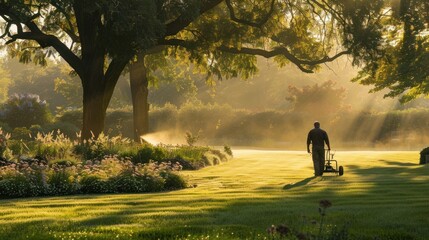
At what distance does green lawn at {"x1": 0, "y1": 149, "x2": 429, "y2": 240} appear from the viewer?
952 centimetres

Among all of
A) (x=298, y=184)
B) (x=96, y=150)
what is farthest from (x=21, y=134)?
(x=298, y=184)

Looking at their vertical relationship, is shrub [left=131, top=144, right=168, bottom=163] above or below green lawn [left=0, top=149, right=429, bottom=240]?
above

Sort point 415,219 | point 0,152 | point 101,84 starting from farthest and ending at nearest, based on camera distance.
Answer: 1. point 101,84
2. point 0,152
3. point 415,219

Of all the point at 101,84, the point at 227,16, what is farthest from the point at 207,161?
the point at 227,16

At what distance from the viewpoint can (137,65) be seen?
33969mm

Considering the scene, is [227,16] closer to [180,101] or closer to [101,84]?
[101,84]

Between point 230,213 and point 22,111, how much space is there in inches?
1615

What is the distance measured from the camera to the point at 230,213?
11.8 meters

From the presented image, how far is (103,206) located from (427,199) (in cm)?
744

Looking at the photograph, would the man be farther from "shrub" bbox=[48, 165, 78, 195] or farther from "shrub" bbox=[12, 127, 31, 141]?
"shrub" bbox=[12, 127, 31, 141]

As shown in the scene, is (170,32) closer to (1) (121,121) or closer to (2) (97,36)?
(2) (97,36)

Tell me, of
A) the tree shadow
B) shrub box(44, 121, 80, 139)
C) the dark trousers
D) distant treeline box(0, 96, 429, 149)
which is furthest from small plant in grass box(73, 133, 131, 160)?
distant treeline box(0, 96, 429, 149)

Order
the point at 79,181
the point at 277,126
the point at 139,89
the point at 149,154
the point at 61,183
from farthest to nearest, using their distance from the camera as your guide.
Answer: the point at 277,126, the point at 139,89, the point at 149,154, the point at 79,181, the point at 61,183

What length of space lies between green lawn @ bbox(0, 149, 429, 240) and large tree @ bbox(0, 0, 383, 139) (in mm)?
8470
